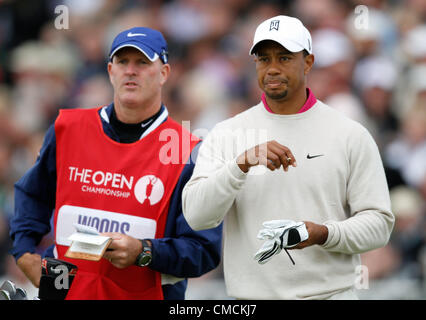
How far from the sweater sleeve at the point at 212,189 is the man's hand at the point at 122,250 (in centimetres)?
31

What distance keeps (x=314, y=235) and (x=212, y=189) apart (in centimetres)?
44

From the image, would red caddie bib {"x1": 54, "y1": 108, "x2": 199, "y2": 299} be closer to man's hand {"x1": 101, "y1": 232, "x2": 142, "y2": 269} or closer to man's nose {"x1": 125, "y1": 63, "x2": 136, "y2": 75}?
man's hand {"x1": 101, "y1": 232, "x2": 142, "y2": 269}

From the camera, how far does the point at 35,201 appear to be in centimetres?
370

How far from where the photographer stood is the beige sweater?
2980 millimetres

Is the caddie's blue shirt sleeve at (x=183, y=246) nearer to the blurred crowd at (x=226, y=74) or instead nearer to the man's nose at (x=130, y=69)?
the man's nose at (x=130, y=69)

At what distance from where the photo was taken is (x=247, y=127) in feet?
10.4

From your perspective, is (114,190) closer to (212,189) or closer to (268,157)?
(212,189)

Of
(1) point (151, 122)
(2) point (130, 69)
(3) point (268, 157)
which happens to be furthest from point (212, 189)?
(2) point (130, 69)

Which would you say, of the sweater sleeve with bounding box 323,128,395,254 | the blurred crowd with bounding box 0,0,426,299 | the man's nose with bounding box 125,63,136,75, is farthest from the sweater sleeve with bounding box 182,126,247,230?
the blurred crowd with bounding box 0,0,426,299

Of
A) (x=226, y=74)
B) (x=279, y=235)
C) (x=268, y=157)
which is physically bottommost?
(x=279, y=235)

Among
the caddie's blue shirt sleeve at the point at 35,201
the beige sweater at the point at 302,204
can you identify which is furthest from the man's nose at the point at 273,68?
the caddie's blue shirt sleeve at the point at 35,201

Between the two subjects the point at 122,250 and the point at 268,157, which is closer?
the point at 268,157

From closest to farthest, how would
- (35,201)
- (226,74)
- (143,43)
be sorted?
(143,43) → (35,201) → (226,74)
